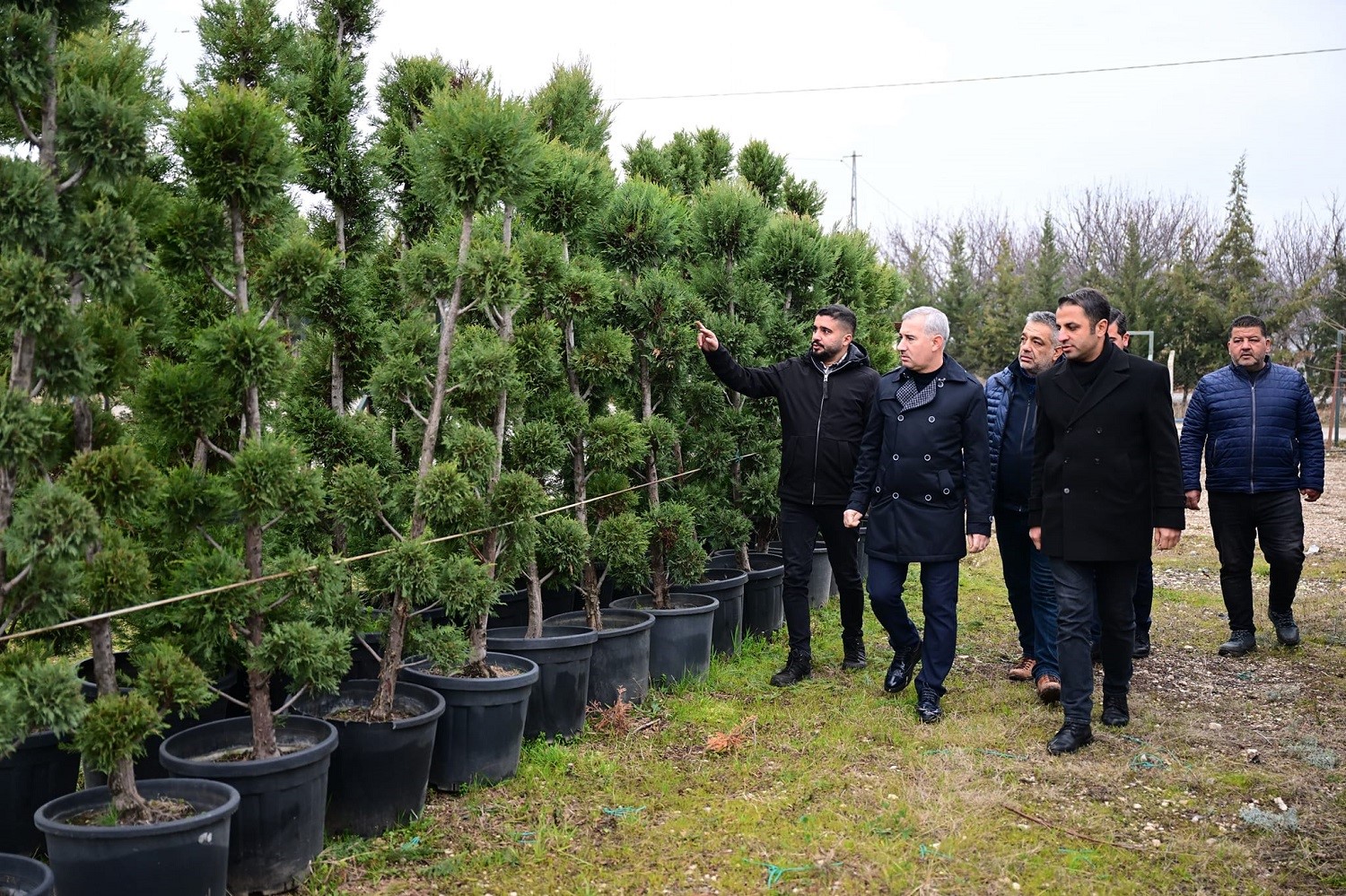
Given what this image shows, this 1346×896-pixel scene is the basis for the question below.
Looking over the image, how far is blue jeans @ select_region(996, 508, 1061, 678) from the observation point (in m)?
5.44

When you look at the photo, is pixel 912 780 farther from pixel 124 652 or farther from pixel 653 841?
pixel 124 652

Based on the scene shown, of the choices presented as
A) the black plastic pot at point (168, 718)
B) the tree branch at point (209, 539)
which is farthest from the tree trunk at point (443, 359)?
the black plastic pot at point (168, 718)

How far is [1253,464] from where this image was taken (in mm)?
6188

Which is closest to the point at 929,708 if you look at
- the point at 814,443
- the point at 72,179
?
the point at 814,443

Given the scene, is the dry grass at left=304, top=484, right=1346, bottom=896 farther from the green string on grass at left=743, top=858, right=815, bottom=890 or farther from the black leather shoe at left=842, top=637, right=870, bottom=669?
the black leather shoe at left=842, top=637, right=870, bottom=669

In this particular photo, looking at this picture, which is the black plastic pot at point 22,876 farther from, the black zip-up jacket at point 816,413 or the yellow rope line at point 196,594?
the black zip-up jacket at point 816,413

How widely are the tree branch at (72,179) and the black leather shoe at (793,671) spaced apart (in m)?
4.06

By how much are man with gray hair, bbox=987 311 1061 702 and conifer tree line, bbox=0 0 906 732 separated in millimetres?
1548

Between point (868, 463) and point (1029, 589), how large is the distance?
3.94 ft

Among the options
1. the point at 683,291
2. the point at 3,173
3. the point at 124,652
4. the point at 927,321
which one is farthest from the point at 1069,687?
the point at 3,173

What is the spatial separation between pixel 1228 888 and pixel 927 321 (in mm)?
2762

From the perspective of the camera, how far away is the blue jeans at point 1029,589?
5438 mm

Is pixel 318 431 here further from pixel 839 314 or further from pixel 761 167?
pixel 761 167

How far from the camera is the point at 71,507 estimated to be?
2.82 meters
